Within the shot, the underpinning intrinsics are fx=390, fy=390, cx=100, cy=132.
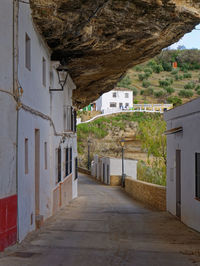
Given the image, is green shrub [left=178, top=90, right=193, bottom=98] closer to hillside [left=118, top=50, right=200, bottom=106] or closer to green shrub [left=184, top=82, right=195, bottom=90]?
hillside [left=118, top=50, right=200, bottom=106]

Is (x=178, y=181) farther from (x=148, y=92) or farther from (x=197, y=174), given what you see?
(x=148, y=92)

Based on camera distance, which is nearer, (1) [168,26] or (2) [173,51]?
(1) [168,26]

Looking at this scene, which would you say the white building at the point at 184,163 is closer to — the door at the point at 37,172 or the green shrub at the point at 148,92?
the door at the point at 37,172

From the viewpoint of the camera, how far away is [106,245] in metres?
8.07

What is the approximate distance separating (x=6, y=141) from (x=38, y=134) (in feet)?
12.1

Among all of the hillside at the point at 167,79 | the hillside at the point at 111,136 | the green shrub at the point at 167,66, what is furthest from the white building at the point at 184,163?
the green shrub at the point at 167,66

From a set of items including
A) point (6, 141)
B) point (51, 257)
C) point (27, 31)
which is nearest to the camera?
point (51, 257)

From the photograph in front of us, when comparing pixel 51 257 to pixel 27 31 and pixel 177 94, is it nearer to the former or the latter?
pixel 27 31

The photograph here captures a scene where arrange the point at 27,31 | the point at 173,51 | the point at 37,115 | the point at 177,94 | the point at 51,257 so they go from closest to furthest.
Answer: the point at 51,257 < the point at 27,31 < the point at 37,115 < the point at 177,94 < the point at 173,51

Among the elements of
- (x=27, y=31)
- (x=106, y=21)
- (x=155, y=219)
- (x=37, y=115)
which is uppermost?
(x=106, y=21)

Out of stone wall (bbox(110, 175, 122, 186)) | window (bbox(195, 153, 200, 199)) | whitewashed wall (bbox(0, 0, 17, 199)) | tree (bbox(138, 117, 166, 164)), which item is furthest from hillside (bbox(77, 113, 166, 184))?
whitewashed wall (bbox(0, 0, 17, 199))

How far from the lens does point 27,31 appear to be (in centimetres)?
936

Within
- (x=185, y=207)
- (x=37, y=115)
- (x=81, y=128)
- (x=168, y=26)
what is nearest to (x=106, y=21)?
(x=168, y=26)

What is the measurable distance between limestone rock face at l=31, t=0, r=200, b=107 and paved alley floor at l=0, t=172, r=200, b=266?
5634mm
